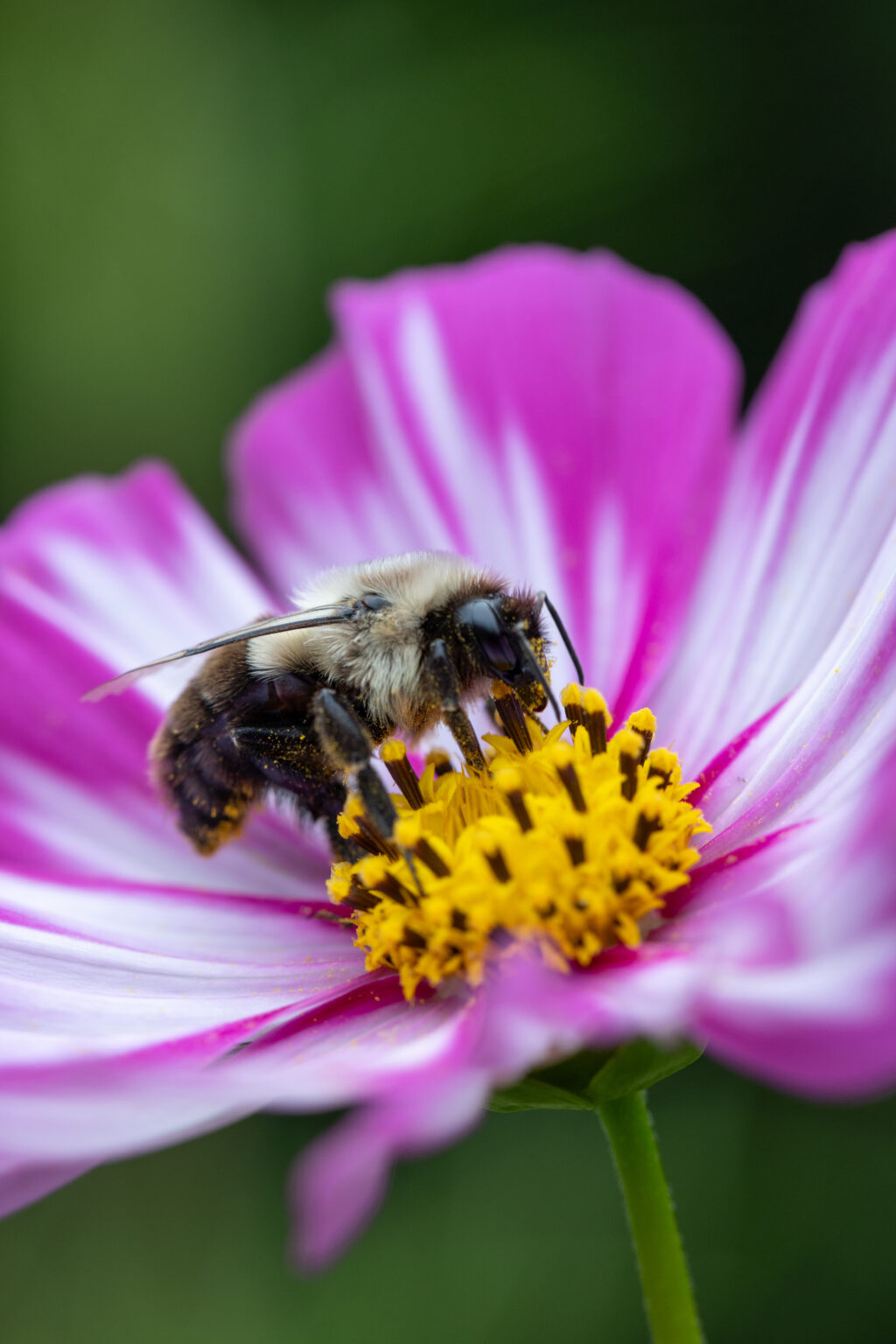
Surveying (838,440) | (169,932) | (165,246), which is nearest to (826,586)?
(838,440)

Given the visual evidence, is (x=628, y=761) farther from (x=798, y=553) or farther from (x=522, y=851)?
(x=798, y=553)

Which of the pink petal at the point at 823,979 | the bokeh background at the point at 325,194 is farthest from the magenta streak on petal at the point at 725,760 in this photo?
the bokeh background at the point at 325,194

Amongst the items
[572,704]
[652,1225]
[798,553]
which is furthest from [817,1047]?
[798,553]

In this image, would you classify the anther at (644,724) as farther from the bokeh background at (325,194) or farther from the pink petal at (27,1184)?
the bokeh background at (325,194)

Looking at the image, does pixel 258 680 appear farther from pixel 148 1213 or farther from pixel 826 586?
pixel 148 1213

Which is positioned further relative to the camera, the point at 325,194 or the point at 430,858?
the point at 325,194

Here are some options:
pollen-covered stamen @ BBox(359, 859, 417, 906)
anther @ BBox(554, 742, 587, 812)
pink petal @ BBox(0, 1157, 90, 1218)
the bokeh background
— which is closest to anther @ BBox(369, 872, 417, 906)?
pollen-covered stamen @ BBox(359, 859, 417, 906)
